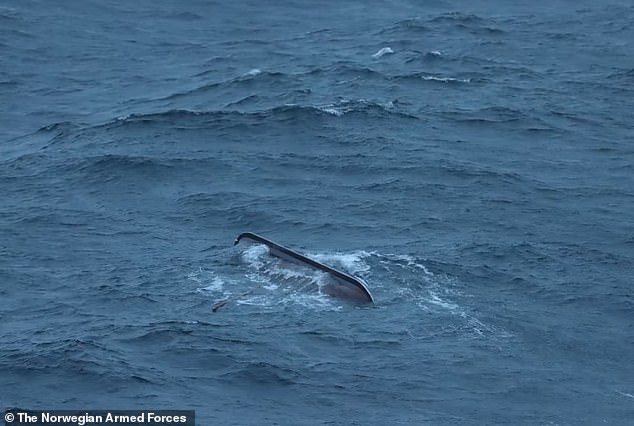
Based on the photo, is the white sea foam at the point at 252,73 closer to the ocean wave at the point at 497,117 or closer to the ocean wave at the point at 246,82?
the ocean wave at the point at 246,82

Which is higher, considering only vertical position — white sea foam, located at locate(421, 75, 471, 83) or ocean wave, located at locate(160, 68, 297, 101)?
white sea foam, located at locate(421, 75, 471, 83)

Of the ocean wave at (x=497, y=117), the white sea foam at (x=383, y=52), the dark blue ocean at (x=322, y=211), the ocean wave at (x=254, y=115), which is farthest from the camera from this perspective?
the white sea foam at (x=383, y=52)

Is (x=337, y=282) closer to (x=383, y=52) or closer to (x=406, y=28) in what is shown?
(x=383, y=52)

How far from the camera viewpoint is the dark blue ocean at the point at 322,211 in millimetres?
68500

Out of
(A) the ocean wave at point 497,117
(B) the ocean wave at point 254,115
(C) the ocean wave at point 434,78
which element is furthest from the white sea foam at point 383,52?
(A) the ocean wave at point 497,117

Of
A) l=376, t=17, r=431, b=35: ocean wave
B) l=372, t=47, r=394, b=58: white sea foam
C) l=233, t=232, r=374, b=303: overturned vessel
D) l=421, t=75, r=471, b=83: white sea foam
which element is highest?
l=376, t=17, r=431, b=35: ocean wave

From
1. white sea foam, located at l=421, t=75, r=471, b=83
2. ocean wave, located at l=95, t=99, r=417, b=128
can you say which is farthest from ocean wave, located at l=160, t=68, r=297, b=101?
white sea foam, located at l=421, t=75, r=471, b=83

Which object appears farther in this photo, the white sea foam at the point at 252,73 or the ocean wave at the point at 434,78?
the white sea foam at the point at 252,73

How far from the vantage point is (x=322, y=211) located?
9000cm

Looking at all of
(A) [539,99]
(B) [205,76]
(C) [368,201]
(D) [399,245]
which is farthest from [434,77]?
(D) [399,245]

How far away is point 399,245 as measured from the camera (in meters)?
84.2

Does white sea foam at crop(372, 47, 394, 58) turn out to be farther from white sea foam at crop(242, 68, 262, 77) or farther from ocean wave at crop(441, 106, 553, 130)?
ocean wave at crop(441, 106, 553, 130)

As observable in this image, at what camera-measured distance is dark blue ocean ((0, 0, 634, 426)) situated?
225 ft

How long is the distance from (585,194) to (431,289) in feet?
68.5
